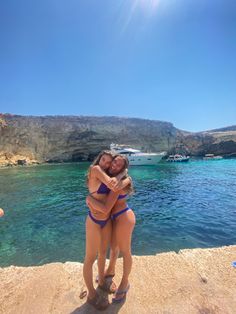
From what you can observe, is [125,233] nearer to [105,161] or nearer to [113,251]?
[113,251]

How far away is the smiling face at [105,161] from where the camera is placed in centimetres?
312

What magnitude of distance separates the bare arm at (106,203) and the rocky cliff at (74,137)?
57556 millimetres

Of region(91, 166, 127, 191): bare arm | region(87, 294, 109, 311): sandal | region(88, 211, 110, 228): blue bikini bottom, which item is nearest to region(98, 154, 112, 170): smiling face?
region(91, 166, 127, 191): bare arm

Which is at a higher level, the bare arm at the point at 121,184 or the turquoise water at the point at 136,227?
the bare arm at the point at 121,184

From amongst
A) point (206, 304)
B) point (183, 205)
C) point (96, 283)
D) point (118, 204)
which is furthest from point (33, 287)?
point (183, 205)

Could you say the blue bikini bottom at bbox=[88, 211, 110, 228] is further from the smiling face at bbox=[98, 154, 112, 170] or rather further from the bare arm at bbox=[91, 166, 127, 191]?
the smiling face at bbox=[98, 154, 112, 170]

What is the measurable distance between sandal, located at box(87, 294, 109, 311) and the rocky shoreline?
6 cm

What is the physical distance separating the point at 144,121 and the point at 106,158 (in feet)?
267

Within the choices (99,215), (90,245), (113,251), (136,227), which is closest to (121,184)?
(99,215)

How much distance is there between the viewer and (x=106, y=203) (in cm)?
299

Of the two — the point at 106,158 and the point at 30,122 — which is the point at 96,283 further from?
the point at 30,122

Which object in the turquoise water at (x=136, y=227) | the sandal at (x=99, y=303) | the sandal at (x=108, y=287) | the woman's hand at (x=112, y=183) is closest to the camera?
the woman's hand at (x=112, y=183)

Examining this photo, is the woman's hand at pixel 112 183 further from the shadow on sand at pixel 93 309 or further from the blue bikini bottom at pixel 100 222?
the shadow on sand at pixel 93 309

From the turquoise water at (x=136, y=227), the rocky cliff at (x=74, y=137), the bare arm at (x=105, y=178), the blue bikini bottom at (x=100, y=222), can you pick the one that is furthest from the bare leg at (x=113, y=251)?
the rocky cliff at (x=74, y=137)
